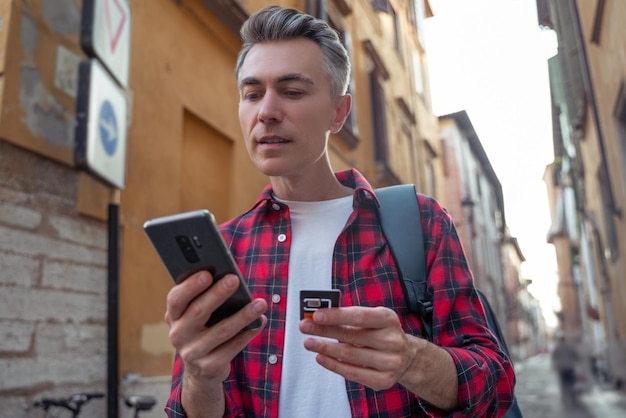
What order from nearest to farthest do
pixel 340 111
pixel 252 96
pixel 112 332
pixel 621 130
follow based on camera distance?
pixel 252 96, pixel 340 111, pixel 112 332, pixel 621 130

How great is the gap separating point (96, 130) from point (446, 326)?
2.19 meters

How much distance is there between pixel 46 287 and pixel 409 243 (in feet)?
8.11

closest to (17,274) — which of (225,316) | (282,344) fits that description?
(282,344)

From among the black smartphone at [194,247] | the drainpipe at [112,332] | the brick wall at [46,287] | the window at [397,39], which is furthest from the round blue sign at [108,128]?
the window at [397,39]

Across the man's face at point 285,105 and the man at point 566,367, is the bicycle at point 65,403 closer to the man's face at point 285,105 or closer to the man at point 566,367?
the man's face at point 285,105

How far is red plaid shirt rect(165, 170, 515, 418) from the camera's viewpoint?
1.14 meters

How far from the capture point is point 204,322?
3.05 feet

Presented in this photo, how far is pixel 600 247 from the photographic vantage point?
10.9 m

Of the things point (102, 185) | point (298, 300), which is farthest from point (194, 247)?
point (102, 185)

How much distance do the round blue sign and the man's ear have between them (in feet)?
5.65

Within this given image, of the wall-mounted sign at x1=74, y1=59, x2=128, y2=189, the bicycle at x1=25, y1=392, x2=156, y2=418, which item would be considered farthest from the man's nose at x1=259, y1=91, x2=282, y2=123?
the bicycle at x1=25, y1=392, x2=156, y2=418

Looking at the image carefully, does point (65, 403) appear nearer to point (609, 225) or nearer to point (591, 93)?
point (591, 93)

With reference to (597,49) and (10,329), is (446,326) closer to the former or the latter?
(10,329)

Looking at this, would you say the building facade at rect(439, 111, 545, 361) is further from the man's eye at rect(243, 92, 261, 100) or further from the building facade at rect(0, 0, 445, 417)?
the man's eye at rect(243, 92, 261, 100)
